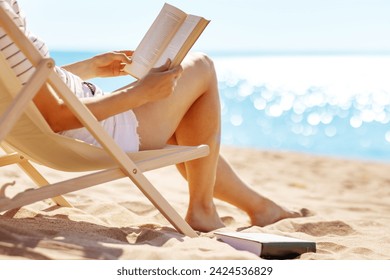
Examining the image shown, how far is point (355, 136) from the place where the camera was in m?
13.4

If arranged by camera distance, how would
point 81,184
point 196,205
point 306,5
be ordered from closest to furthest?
point 81,184 < point 196,205 < point 306,5

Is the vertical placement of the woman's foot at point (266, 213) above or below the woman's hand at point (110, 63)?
below

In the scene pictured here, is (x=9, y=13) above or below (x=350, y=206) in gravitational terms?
above

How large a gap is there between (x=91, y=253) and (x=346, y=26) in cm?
2020

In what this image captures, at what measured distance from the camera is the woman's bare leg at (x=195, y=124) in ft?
9.35

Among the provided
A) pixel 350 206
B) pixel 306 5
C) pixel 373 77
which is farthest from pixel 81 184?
pixel 306 5

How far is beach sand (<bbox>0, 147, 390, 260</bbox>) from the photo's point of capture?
223 cm

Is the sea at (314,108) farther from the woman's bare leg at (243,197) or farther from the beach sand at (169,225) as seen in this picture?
the woman's bare leg at (243,197)

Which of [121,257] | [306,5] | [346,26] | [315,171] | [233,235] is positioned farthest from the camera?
[346,26]

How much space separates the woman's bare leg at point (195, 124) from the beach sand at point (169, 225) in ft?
0.63

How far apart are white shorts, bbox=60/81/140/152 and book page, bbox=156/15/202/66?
28 cm

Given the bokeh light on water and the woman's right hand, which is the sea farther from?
the woman's right hand

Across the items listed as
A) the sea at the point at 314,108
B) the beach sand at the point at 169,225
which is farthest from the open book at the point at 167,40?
the sea at the point at 314,108

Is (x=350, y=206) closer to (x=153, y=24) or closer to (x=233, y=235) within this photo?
(x=233, y=235)
